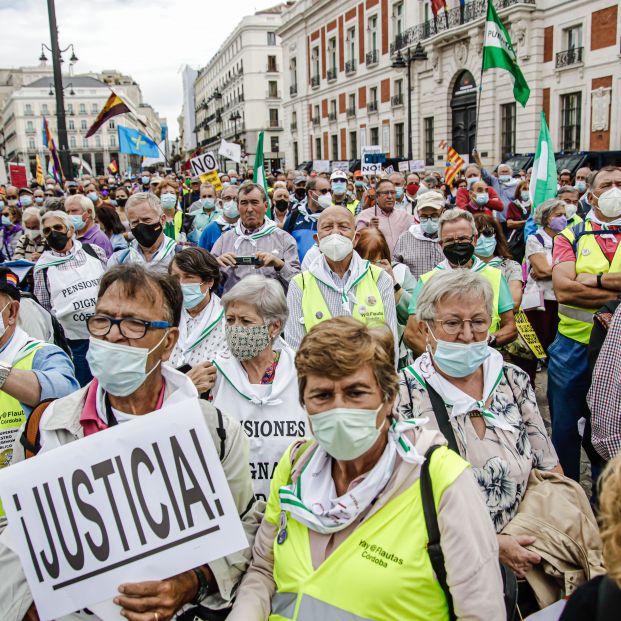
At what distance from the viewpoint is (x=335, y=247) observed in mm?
4473

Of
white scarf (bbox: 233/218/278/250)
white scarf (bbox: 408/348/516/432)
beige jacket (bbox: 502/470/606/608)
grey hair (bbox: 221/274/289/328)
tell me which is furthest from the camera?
white scarf (bbox: 233/218/278/250)

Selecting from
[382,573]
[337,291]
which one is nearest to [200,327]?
[337,291]

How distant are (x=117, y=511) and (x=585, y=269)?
3.26 meters

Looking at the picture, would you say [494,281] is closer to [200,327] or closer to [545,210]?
[200,327]

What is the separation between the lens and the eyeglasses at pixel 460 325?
9.34 feet

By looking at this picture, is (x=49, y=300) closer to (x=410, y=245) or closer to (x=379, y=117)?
(x=410, y=245)

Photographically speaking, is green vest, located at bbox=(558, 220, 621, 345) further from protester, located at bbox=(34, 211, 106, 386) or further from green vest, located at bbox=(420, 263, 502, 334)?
protester, located at bbox=(34, 211, 106, 386)

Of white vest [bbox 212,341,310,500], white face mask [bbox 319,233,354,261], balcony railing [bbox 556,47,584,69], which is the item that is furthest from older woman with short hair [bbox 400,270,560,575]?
balcony railing [bbox 556,47,584,69]

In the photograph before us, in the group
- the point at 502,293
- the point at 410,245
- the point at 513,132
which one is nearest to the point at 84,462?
the point at 502,293

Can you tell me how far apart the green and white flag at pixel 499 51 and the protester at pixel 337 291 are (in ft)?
24.5

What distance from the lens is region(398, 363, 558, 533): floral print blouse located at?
2508 mm

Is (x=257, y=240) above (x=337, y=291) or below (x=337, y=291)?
above

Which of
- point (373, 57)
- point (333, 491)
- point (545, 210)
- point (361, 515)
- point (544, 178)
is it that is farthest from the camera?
point (373, 57)

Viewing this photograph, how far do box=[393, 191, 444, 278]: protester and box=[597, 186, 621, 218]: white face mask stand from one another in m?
1.87
